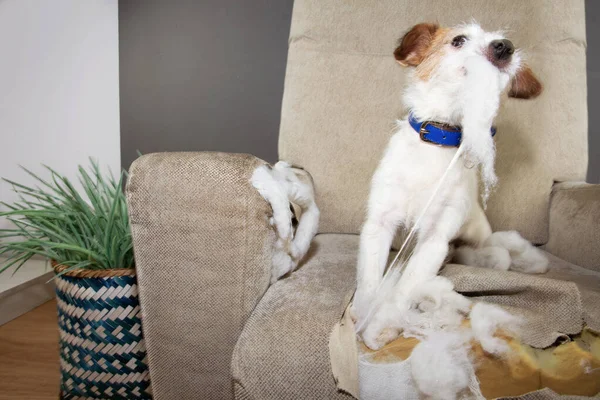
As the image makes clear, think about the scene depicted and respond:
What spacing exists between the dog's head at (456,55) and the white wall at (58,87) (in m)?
1.13

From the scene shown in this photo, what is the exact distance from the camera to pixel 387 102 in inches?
44.9

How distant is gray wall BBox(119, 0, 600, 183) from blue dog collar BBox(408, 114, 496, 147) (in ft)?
2.78

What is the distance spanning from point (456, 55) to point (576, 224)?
1.74 feet

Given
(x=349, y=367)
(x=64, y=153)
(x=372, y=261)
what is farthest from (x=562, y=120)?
(x=64, y=153)

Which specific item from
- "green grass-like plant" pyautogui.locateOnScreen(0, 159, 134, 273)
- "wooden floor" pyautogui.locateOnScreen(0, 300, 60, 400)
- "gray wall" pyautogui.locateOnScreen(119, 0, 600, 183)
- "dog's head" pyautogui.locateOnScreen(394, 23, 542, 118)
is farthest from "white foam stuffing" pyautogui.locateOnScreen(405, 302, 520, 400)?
"gray wall" pyautogui.locateOnScreen(119, 0, 600, 183)

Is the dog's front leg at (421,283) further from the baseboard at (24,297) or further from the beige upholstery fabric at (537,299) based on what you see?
the baseboard at (24,297)

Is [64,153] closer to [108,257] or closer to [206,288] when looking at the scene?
[108,257]

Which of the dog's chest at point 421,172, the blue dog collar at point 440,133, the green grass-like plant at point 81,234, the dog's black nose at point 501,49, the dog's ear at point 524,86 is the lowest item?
the green grass-like plant at point 81,234

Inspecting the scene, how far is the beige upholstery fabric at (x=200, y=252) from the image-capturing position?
0.68 m

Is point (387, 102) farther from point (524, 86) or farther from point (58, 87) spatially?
point (58, 87)

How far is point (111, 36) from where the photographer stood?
153 cm

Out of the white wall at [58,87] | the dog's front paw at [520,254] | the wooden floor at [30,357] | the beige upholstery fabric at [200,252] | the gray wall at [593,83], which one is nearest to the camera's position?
the beige upholstery fabric at [200,252]

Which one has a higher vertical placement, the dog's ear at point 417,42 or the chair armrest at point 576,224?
the dog's ear at point 417,42

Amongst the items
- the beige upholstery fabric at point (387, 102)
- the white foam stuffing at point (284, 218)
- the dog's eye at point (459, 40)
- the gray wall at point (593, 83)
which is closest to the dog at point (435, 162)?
the dog's eye at point (459, 40)
